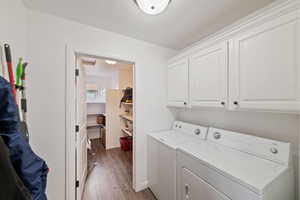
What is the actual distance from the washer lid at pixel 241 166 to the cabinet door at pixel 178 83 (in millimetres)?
740

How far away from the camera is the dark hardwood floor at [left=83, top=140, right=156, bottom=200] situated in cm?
176

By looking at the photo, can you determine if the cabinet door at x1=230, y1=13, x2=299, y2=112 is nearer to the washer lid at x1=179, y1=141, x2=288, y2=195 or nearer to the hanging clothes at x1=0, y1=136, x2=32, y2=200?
the washer lid at x1=179, y1=141, x2=288, y2=195

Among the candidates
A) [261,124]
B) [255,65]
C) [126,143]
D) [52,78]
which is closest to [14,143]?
[52,78]

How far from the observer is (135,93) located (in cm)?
186

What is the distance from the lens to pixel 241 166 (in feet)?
3.14

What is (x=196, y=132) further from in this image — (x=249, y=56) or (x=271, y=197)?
(x=249, y=56)

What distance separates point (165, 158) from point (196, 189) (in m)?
0.48

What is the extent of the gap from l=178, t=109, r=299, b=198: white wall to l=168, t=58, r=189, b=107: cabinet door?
0.44 metres

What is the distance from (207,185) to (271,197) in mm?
394

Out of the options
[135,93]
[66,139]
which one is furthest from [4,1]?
[135,93]

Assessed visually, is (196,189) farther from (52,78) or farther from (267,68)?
(52,78)

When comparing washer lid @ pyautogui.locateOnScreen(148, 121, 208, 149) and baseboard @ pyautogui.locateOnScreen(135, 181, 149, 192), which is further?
baseboard @ pyautogui.locateOnScreen(135, 181, 149, 192)

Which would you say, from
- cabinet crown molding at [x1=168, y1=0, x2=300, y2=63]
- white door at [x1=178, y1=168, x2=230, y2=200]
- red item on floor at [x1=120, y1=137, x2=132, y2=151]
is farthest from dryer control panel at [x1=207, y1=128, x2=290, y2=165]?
red item on floor at [x1=120, y1=137, x2=132, y2=151]

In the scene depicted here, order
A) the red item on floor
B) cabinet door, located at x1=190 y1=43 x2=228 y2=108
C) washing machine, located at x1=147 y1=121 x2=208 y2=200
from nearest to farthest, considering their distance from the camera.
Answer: cabinet door, located at x1=190 y1=43 x2=228 y2=108, washing machine, located at x1=147 y1=121 x2=208 y2=200, the red item on floor
